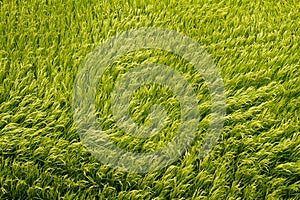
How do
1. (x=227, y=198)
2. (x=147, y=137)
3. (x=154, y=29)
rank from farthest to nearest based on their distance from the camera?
1. (x=154, y=29)
2. (x=147, y=137)
3. (x=227, y=198)

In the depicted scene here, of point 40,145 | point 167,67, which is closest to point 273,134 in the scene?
point 167,67

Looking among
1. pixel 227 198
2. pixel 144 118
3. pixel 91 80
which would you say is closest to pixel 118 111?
pixel 144 118

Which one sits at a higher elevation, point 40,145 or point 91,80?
point 91,80

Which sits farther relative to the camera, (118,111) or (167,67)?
(167,67)

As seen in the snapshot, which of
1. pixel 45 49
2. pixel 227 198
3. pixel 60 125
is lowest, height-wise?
pixel 227 198

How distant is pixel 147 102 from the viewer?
221cm

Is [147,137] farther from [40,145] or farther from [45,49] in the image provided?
[45,49]

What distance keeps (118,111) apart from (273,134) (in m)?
0.77

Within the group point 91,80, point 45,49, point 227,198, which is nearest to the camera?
point 227,198

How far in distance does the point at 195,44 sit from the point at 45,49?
2.91ft

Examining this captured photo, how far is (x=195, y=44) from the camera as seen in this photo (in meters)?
2.66

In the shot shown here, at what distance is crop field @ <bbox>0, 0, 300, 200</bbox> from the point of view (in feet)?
6.38

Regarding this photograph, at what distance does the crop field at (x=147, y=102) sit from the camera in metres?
1.95

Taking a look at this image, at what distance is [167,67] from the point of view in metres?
2.46
